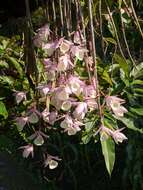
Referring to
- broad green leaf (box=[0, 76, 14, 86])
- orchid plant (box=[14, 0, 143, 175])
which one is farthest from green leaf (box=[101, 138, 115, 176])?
broad green leaf (box=[0, 76, 14, 86])

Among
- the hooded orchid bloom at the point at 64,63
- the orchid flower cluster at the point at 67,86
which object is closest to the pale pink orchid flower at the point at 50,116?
the orchid flower cluster at the point at 67,86

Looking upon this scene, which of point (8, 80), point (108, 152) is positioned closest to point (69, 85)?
point (108, 152)

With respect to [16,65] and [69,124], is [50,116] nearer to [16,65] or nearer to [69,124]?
[69,124]

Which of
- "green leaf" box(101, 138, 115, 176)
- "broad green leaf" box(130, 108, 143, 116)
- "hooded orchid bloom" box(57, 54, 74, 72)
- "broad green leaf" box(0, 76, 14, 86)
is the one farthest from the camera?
"broad green leaf" box(0, 76, 14, 86)

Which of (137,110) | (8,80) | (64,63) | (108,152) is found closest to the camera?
(64,63)

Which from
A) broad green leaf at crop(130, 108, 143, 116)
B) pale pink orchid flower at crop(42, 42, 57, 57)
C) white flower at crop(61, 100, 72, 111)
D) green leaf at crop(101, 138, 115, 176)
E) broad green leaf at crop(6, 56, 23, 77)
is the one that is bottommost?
broad green leaf at crop(130, 108, 143, 116)

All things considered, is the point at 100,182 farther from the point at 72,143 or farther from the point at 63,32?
the point at 63,32

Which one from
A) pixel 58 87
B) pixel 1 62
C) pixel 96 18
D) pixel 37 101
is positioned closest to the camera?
pixel 58 87

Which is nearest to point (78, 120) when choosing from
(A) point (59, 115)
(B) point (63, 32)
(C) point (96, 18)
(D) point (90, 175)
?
(A) point (59, 115)

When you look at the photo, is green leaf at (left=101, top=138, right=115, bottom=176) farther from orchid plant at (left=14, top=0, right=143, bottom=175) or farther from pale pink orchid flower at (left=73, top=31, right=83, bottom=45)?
pale pink orchid flower at (left=73, top=31, right=83, bottom=45)

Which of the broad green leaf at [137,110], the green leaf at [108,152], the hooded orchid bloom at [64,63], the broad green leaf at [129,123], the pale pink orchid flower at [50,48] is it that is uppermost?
the pale pink orchid flower at [50,48]

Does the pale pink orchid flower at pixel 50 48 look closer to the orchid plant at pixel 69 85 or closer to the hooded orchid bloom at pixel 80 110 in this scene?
the orchid plant at pixel 69 85
